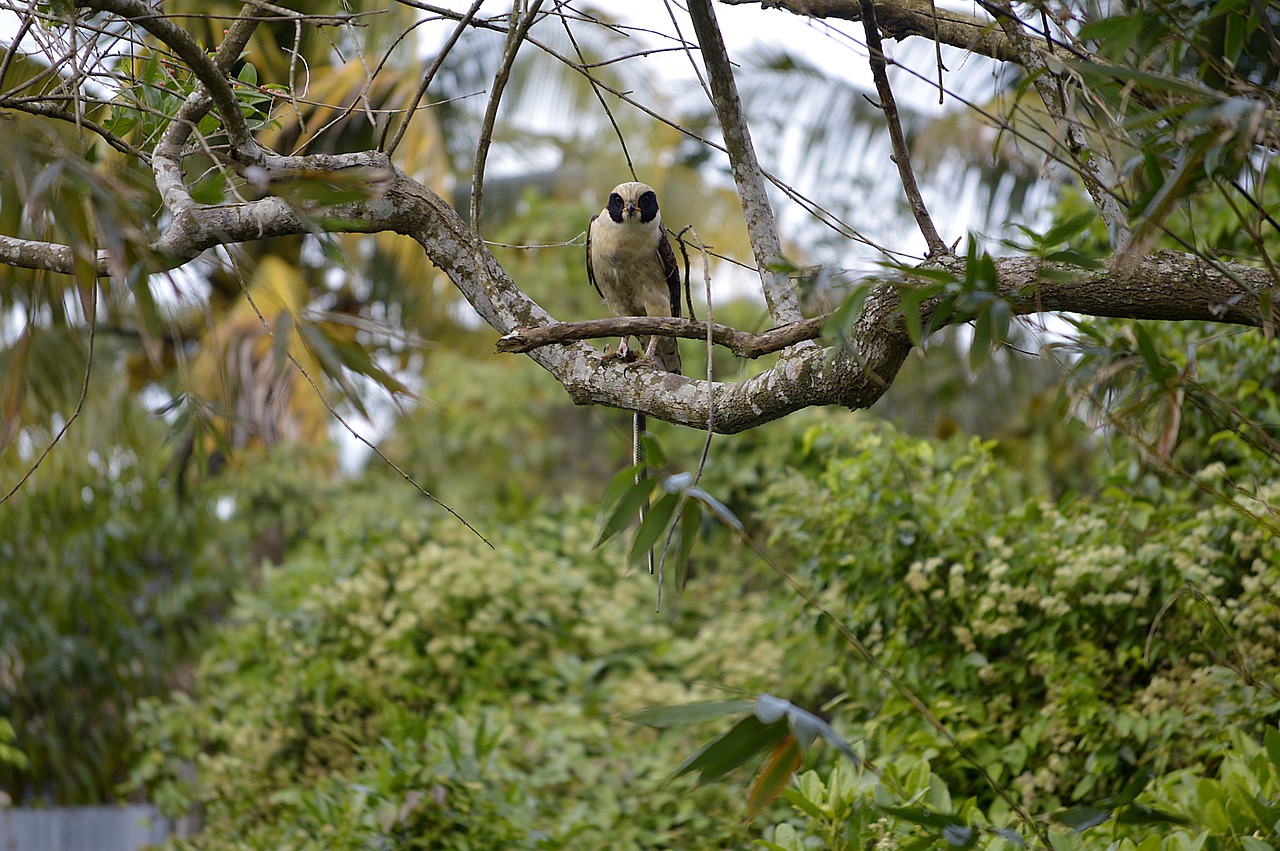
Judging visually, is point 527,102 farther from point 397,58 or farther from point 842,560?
point 842,560

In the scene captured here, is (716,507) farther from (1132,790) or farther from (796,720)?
(1132,790)

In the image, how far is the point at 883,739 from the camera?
2.78 metres

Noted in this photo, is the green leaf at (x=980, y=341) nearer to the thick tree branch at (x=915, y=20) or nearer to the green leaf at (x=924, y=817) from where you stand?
the green leaf at (x=924, y=817)

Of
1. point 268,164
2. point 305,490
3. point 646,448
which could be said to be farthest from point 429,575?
point 305,490

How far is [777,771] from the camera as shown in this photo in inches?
53.4

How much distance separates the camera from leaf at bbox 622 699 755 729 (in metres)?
A: 1.32

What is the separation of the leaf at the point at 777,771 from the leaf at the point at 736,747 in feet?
0.04

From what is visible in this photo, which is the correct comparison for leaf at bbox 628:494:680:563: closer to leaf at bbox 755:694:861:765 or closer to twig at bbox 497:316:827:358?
leaf at bbox 755:694:861:765

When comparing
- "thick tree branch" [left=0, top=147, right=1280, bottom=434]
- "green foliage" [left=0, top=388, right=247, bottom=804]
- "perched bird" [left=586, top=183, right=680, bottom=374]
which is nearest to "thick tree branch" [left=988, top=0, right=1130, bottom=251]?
"thick tree branch" [left=0, top=147, right=1280, bottom=434]

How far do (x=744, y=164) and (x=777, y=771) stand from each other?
136 cm

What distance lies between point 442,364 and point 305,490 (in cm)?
158

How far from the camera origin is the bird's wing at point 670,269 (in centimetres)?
340

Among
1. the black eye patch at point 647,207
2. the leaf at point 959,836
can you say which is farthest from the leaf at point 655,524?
the black eye patch at point 647,207

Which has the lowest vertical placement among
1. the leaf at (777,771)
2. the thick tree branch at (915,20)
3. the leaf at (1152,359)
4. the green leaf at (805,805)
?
the green leaf at (805,805)
